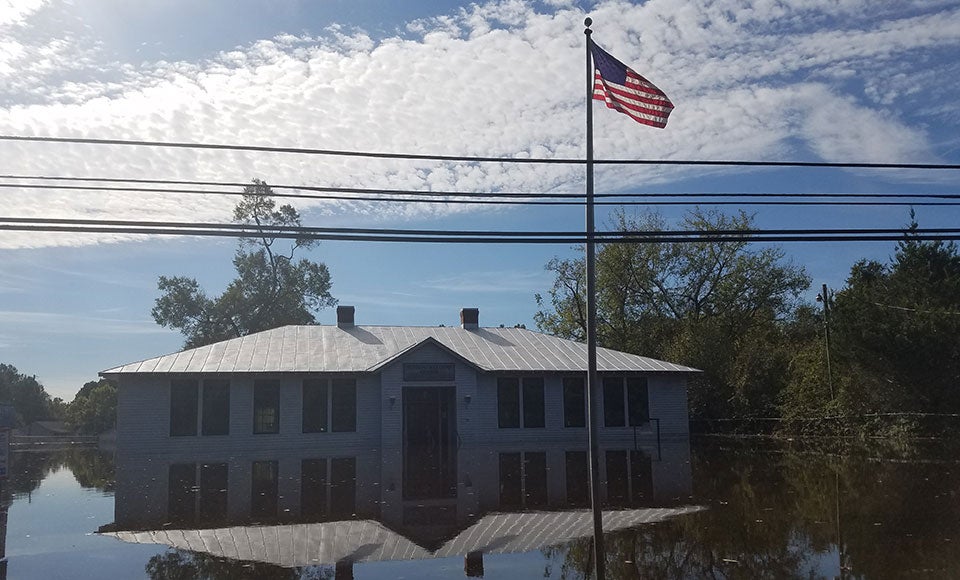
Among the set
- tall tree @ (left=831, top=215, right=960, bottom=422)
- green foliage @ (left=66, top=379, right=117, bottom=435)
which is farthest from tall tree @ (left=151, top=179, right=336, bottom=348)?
tall tree @ (left=831, top=215, right=960, bottom=422)

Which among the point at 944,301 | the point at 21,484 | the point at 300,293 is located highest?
the point at 300,293

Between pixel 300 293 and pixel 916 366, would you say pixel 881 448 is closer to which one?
pixel 916 366

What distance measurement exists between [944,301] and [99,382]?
62.7 m

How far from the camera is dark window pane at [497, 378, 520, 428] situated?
27.7 m

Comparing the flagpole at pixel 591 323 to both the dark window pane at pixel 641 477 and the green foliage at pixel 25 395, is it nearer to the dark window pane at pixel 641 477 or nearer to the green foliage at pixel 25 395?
the dark window pane at pixel 641 477

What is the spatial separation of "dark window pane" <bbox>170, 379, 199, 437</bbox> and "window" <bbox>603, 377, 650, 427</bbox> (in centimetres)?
1399

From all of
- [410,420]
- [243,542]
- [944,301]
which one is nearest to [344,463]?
[410,420]

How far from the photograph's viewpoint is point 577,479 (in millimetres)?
16828

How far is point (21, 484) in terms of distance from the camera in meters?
18.6

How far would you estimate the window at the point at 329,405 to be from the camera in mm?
26078

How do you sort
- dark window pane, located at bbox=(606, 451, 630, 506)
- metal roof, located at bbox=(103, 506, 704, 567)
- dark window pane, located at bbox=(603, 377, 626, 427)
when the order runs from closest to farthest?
metal roof, located at bbox=(103, 506, 704, 567), dark window pane, located at bbox=(606, 451, 630, 506), dark window pane, located at bbox=(603, 377, 626, 427)

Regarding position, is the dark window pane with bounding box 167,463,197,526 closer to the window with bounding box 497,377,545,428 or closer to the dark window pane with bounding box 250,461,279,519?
the dark window pane with bounding box 250,461,279,519

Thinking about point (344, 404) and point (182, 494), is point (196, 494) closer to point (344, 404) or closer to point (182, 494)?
point (182, 494)

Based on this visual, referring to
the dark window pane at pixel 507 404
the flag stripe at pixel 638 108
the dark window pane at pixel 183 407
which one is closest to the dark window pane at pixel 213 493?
the dark window pane at pixel 183 407
